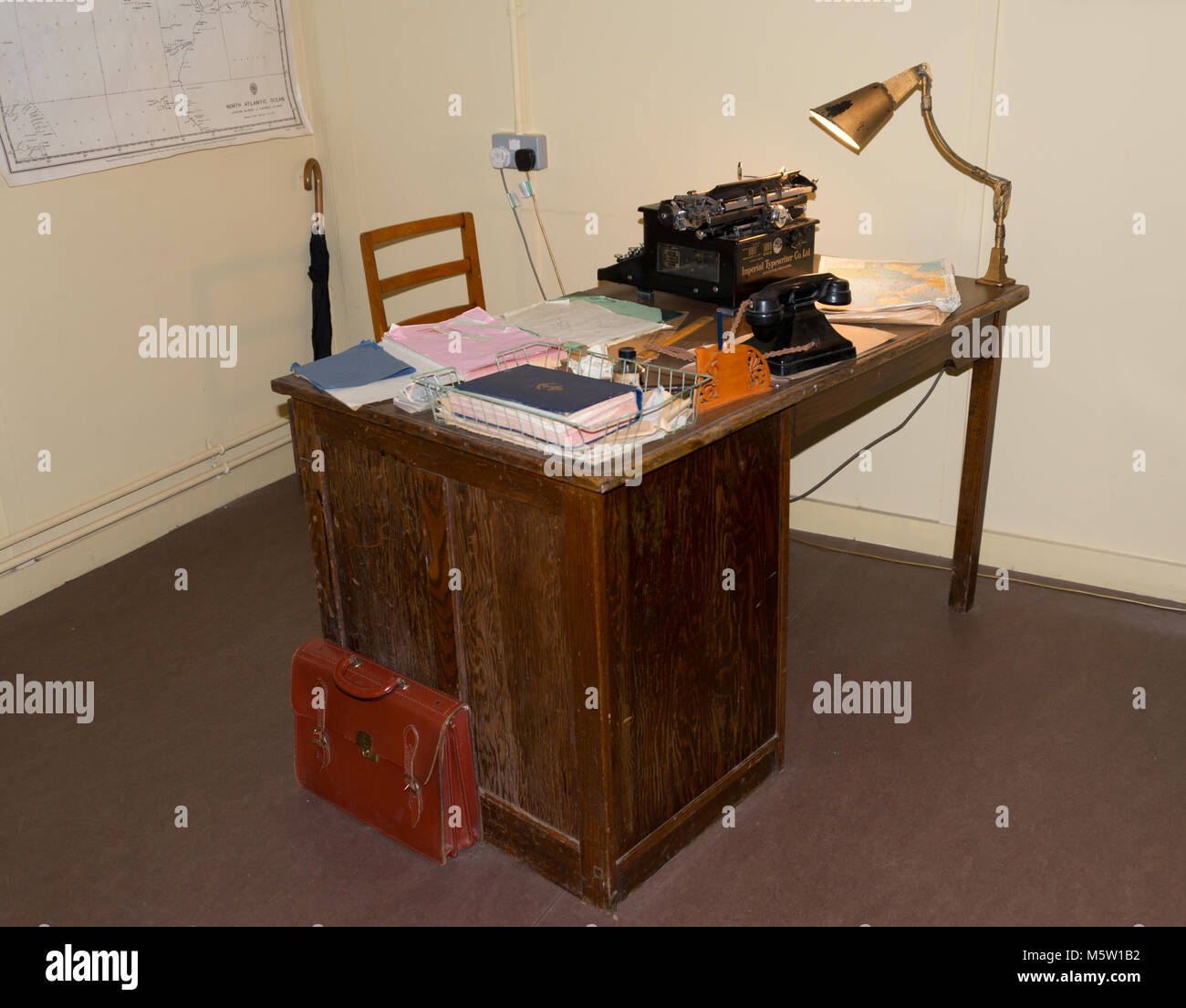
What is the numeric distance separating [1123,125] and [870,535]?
1282 mm

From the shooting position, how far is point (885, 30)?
2930 mm

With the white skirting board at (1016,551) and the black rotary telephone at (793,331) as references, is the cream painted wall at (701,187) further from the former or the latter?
the black rotary telephone at (793,331)

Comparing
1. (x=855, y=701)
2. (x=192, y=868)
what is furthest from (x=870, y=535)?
(x=192, y=868)

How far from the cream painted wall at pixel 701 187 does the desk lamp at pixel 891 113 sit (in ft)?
0.66

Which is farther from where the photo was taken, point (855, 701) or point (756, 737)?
point (855, 701)

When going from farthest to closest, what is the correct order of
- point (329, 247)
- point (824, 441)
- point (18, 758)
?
point (329, 247)
point (824, 441)
point (18, 758)

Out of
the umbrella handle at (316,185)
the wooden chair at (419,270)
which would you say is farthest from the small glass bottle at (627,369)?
the umbrella handle at (316,185)

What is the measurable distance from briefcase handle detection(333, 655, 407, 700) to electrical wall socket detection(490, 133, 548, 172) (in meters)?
1.84

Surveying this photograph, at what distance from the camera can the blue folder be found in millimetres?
2164

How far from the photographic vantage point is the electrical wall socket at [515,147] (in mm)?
3498

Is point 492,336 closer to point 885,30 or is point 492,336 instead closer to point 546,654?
point 546,654

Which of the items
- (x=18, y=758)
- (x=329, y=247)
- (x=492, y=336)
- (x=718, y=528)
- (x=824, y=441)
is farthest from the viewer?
(x=329, y=247)

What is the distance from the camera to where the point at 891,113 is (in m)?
2.72

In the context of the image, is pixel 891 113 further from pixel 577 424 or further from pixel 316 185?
pixel 316 185
